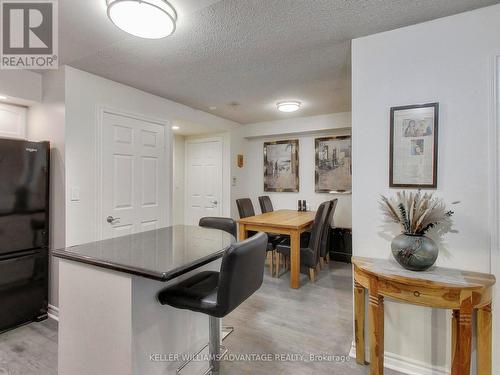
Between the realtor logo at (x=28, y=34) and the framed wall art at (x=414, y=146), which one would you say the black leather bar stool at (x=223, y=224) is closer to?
the framed wall art at (x=414, y=146)

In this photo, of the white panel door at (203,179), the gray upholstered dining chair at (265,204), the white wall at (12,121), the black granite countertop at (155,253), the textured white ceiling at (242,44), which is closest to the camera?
the black granite countertop at (155,253)

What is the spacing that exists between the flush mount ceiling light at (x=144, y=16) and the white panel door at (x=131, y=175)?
4.78 feet

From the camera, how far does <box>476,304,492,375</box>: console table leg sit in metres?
1.44

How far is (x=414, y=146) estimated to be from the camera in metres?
1.75

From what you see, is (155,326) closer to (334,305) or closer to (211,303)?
(211,303)

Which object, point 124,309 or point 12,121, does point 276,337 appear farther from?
point 12,121

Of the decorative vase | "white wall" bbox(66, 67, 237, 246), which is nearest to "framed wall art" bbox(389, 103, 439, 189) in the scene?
the decorative vase

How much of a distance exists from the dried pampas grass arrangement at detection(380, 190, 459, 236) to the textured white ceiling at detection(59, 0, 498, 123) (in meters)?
1.17

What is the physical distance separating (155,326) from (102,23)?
195cm

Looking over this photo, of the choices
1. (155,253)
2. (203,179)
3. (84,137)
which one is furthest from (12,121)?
(203,179)

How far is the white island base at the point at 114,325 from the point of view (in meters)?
1.26

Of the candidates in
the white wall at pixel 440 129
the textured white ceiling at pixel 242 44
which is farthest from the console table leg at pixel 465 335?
the textured white ceiling at pixel 242 44

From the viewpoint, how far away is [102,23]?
1787 millimetres

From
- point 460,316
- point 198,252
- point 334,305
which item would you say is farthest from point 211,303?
point 334,305
